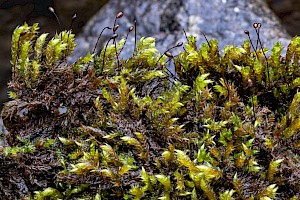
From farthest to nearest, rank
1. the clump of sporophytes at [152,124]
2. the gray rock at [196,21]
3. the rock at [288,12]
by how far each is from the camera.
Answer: the rock at [288,12] → the gray rock at [196,21] → the clump of sporophytes at [152,124]

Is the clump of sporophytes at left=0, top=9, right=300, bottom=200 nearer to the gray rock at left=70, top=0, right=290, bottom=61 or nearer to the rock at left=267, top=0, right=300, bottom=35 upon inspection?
the gray rock at left=70, top=0, right=290, bottom=61

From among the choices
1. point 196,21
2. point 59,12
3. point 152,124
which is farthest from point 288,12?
point 152,124

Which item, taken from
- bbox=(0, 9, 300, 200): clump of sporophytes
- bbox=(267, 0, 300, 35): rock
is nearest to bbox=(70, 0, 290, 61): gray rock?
bbox=(267, 0, 300, 35): rock

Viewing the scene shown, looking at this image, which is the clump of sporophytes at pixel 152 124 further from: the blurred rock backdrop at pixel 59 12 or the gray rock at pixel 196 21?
the blurred rock backdrop at pixel 59 12

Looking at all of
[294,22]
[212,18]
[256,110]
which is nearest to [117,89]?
[256,110]

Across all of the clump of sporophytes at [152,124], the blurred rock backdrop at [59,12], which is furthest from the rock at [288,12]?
the clump of sporophytes at [152,124]
